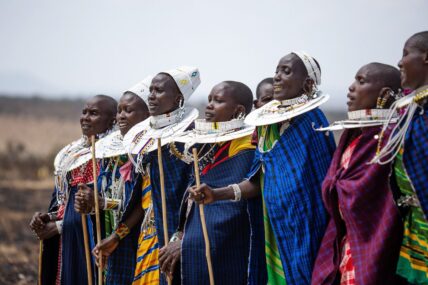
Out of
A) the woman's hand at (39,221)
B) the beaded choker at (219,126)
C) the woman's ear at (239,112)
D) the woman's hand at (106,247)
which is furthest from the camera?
the woman's hand at (39,221)

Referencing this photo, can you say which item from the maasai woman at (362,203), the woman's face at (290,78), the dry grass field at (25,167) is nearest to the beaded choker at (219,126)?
the woman's face at (290,78)

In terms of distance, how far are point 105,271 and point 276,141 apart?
7.66 feet

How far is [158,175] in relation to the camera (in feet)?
18.9

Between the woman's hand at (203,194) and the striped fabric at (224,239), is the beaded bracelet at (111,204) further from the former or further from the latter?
the woman's hand at (203,194)

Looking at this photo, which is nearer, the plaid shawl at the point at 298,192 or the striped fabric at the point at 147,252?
the plaid shawl at the point at 298,192

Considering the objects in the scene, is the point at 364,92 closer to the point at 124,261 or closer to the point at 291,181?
the point at 291,181

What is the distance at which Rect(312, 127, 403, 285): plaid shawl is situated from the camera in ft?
13.3

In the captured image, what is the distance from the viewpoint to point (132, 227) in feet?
20.1

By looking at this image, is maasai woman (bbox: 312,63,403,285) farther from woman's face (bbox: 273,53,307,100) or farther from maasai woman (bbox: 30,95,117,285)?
maasai woman (bbox: 30,95,117,285)

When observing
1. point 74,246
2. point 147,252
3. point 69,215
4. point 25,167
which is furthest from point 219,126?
point 25,167

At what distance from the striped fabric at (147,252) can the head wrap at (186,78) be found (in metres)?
0.87

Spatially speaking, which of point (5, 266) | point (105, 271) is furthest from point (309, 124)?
point (5, 266)

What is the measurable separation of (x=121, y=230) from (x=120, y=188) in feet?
1.41

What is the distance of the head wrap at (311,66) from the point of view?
197 inches
